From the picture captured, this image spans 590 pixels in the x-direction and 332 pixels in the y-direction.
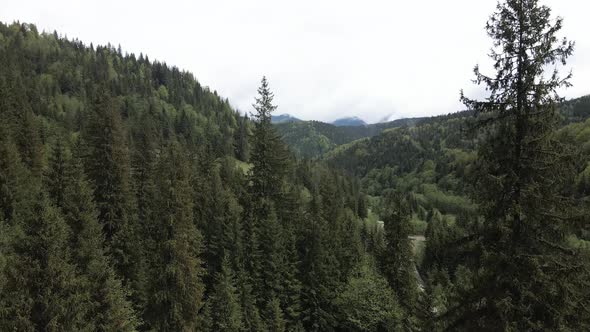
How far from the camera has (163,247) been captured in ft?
91.5

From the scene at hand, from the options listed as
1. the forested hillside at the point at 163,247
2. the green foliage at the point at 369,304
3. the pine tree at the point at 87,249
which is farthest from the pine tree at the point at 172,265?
the green foliage at the point at 369,304

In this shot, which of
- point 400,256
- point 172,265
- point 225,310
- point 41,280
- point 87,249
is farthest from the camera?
point 400,256

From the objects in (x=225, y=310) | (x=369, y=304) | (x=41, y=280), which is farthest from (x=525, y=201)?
(x=369, y=304)

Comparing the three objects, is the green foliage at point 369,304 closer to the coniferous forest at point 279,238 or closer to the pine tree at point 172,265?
the coniferous forest at point 279,238

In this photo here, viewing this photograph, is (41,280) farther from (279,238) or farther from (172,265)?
(279,238)

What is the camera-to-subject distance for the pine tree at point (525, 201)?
10977 millimetres

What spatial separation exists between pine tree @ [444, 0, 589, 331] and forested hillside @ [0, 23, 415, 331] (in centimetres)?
1996

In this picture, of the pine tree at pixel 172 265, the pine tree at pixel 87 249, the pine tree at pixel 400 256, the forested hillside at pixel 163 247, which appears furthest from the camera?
the pine tree at pixel 400 256

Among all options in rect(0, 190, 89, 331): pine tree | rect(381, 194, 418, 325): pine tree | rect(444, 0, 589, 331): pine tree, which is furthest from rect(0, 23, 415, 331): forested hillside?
rect(444, 0, 589, 331): pine tree

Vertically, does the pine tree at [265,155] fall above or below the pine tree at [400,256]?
above

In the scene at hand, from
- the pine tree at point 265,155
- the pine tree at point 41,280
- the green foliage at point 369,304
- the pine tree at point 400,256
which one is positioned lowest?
the green foliage at point 369,304

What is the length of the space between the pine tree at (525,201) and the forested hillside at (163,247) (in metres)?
20.0

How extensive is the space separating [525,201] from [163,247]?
2398 cm

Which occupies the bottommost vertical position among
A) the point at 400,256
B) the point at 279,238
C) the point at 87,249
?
the point at 400,256
